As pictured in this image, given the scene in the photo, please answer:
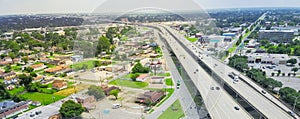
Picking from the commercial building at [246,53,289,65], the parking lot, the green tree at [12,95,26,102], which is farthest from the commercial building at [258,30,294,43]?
the green tree at [12,95,26,102]

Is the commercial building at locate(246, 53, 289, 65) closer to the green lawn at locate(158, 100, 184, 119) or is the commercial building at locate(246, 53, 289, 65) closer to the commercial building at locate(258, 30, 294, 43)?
the commercial building at locate(258, 30, 294, 43)

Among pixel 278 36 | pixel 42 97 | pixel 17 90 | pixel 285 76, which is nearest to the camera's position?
pixel 42 97

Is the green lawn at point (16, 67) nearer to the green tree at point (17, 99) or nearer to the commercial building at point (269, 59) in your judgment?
the green tree at point (17, 99)

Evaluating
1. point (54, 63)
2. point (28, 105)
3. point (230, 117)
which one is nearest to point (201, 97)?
point (230, 117)

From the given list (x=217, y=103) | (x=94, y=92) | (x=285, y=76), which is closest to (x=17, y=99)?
(x=94, y=92)

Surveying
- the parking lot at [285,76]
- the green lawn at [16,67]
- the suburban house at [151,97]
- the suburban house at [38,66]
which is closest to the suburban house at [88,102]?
the suburban house at [151,97]

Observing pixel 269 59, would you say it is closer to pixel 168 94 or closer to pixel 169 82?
pixel 169 82
